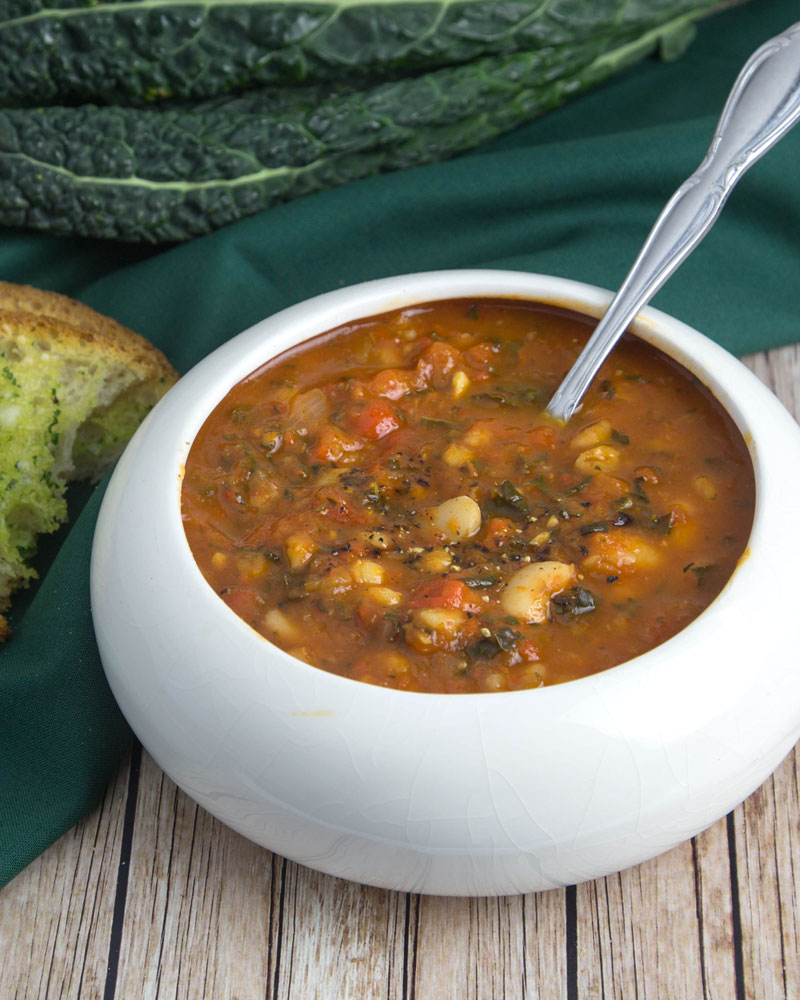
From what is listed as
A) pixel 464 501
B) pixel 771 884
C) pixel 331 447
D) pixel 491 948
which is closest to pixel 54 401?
pixel 331 447

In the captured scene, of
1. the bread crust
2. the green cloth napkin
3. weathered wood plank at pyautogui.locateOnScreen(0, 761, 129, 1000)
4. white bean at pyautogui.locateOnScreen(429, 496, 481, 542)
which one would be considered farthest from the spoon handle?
weathered wood plank at pyautogui.locateOnScreen(0, 761, 129, 1000)

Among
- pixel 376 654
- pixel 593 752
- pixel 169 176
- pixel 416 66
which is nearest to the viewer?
pixel 593 752

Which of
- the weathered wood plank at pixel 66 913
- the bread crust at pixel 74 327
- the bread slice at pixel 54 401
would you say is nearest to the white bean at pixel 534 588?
the weathered wood plank at pixel 66 913

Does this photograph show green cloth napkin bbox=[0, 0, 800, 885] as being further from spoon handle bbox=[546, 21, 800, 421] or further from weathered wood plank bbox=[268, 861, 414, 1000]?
weathered wood plank bbox=[268, 861, 414, 1000]

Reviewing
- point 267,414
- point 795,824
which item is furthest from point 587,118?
Answer: point 795,824

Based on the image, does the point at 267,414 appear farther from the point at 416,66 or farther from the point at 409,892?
the point at 416,66

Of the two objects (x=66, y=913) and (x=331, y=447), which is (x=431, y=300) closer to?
(x=331, y=447)
